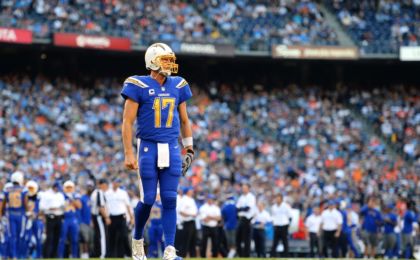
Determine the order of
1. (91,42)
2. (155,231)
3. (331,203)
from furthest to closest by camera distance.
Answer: (91,42) → (331,203) → (155,231)

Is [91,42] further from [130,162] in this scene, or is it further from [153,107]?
[130,162]

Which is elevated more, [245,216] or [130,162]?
[130,162]

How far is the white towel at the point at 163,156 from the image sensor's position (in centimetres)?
977

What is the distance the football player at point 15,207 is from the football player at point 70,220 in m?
1.46

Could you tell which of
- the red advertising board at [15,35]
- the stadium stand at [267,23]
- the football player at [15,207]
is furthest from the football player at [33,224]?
the stadium stand at [267,23]

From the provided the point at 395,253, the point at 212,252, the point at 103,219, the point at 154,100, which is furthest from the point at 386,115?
the point at 154,100

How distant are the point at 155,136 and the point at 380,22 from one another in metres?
27.8

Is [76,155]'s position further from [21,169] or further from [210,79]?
[210,79]

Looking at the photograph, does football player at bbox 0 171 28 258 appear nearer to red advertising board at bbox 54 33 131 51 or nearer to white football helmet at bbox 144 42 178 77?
white football helmet at bbox 144 42 178 77

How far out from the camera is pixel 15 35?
92.8ft

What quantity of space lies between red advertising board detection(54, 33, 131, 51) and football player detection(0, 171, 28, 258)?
12608 millimetres

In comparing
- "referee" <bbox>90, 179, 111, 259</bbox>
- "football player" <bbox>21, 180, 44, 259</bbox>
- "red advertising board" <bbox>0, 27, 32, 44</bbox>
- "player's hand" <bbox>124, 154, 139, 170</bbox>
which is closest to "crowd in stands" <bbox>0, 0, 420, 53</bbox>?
"red advertising board" <bbox>0, 27, 32, 44</bbox>

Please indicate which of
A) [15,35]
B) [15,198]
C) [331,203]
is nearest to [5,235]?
[15,198]

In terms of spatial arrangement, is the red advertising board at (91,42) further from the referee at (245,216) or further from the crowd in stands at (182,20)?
the referee at (245,216)
